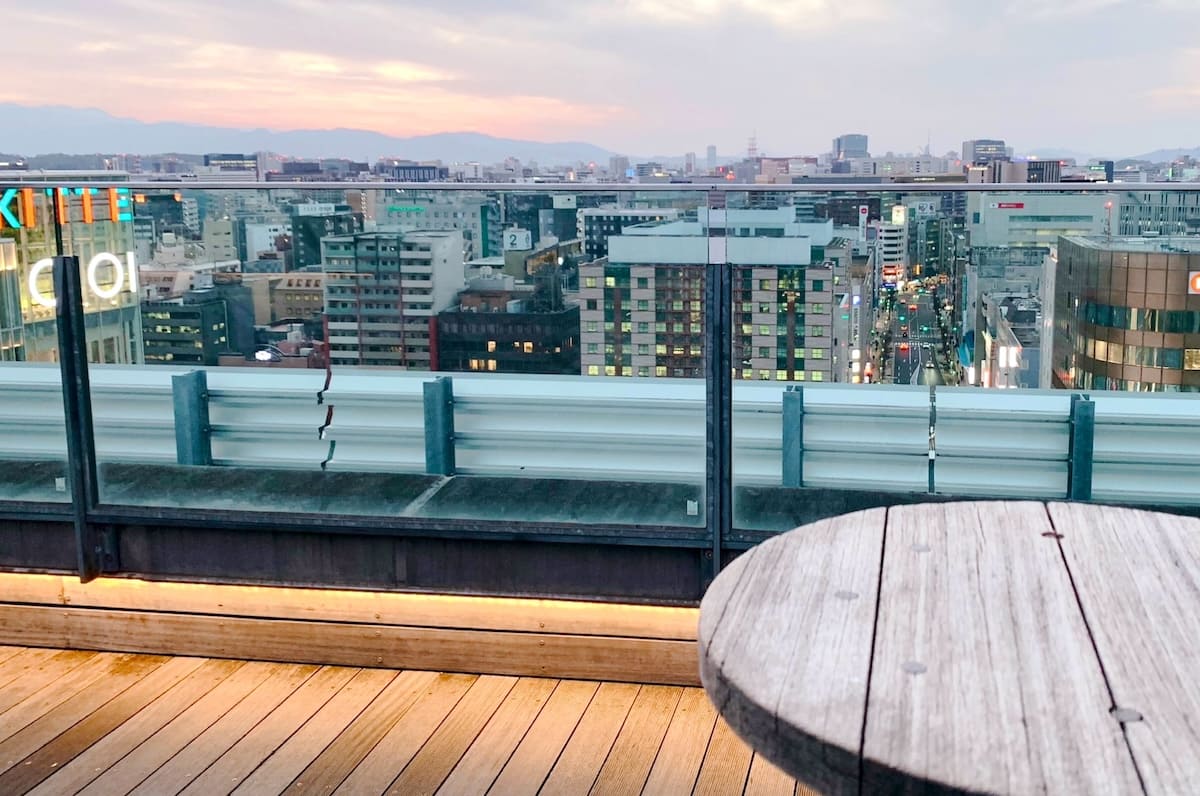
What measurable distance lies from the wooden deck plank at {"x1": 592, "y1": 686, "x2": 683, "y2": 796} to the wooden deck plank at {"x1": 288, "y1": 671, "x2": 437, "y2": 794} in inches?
23.4

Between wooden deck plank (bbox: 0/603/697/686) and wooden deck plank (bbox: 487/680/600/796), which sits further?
wooden deck plank (bbox: 0/603/697/686)

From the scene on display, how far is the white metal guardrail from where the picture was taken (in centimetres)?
267

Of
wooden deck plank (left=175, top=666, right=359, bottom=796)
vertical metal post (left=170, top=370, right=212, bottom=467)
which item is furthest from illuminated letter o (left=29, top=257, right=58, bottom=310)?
wooden deck plank (left=175, top=666, right=359, bottom=796)

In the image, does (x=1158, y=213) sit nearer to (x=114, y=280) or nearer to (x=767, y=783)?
(x=767, y=783)

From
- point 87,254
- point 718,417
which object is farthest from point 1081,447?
point 87,254

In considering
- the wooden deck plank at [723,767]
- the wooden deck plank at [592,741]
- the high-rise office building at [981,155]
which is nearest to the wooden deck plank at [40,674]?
the wooden deck plank at [592,741]

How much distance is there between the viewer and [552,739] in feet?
8.90

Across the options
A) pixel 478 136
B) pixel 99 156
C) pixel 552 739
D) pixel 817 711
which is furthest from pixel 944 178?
pixel 478 136

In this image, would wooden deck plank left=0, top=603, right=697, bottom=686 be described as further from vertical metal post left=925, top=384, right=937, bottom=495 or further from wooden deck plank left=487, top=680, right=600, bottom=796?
vertical metal post left=925, top=384, right=937, bottom=495

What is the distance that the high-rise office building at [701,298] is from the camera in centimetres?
271

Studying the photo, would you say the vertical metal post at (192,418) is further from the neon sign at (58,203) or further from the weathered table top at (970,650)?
the weathered table top at (970,650)

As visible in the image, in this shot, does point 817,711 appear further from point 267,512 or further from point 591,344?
point 267,512

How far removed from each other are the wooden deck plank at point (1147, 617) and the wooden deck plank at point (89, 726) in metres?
2.32

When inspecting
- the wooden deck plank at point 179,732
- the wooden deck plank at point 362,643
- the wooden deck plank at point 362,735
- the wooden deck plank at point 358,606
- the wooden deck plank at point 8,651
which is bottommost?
the wooden deck plank at point 362,735
